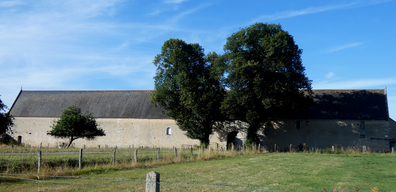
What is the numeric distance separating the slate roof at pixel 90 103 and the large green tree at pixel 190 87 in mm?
5620

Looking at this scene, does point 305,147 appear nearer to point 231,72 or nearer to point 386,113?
point 386,113

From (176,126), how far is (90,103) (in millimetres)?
12201

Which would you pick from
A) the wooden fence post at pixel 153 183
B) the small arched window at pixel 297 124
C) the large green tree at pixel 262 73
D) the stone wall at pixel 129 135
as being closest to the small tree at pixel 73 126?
the stone wall at pixel 129 135

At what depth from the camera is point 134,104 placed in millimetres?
39219

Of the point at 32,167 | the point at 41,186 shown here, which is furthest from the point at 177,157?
the point at 41,186

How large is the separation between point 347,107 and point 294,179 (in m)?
24.7

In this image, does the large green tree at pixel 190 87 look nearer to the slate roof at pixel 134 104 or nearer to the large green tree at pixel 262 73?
the large green tree at pixel 262 73

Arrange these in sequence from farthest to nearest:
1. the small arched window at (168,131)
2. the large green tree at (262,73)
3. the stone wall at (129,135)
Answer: the small arched window at (168,131) < the stone wall at (129,135) < the large green tree at (262,73)

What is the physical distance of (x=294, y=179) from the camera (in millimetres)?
12055

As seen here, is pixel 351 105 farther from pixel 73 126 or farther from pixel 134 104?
pixel 73 126

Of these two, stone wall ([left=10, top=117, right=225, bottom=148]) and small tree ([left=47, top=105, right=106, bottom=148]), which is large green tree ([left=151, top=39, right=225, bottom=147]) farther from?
small tree ([left=47, top=105, right=106, bottom=148])

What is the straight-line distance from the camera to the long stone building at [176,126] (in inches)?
1278

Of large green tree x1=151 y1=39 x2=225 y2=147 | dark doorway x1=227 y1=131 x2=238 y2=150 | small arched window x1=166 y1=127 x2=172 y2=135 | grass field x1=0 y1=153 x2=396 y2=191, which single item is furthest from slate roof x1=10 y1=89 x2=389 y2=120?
grass field x1=0 y1=153 x2=396 y2=191

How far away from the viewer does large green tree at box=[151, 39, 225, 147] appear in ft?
99.0
